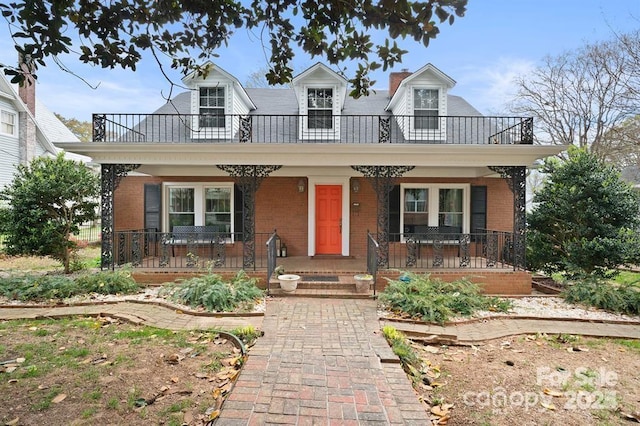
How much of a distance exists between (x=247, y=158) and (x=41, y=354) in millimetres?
5465

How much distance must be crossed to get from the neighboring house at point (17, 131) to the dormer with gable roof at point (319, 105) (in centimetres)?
1428

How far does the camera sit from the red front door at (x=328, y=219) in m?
10.7

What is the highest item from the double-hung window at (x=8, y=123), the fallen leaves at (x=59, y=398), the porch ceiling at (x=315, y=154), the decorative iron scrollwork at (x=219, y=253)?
the double-hung window at (x=8, y=123)

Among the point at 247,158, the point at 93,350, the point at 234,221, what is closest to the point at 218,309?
the point at 93,350

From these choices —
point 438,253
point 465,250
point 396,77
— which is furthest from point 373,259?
point 396,77

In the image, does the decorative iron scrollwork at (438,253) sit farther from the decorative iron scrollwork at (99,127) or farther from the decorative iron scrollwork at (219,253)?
the decorative iron scrollwork at (99,127)

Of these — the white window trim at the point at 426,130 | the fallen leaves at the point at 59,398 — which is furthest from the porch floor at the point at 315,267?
the fallen leaves at the point at 59,398

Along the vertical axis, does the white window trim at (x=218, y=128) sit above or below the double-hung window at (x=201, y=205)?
above

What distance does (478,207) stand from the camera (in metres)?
10.8

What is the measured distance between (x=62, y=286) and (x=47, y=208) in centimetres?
310

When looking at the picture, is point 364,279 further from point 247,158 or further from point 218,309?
point 247,158

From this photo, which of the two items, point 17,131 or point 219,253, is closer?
point 219,253

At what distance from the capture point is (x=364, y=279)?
7.56 meters

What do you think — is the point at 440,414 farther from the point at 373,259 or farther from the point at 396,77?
the point at 396,77
